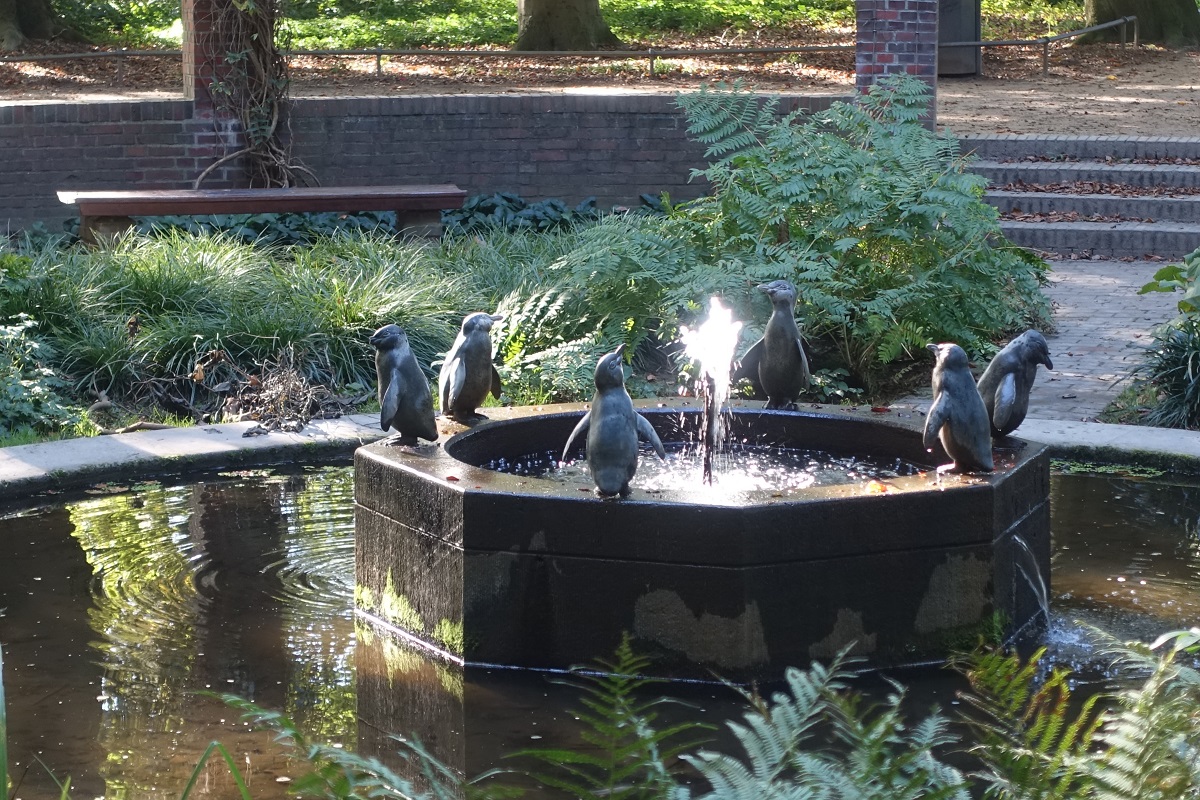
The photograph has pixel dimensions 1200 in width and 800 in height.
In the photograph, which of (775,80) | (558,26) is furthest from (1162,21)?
(558,26)

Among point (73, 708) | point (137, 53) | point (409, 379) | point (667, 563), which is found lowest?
point (73, 708)

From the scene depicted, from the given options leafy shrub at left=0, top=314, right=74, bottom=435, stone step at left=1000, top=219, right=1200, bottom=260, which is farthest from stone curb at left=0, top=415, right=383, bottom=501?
stone step at left=1000, top=219, right=1200, bottom=260

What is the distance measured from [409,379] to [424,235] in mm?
7320

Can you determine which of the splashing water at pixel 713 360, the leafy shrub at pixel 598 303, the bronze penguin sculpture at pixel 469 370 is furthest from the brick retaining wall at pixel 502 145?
the bronze penguin sculpture at pixel 469 370

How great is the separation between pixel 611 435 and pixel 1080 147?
11.6 metres

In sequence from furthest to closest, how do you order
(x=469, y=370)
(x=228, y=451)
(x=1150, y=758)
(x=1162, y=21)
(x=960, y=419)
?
(x=1162, y=21) → (x=228, y=451) → (x=469, y=370) → (x=960, y=419) → (x=1150, y=758)

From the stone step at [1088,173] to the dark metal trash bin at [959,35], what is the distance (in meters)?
6.03

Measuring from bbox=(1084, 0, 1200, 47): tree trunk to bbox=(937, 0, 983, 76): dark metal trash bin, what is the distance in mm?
3295

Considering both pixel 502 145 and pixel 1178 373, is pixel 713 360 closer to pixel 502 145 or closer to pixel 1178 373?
pixel 1178 373

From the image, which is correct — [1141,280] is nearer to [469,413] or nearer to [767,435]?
[767,435]

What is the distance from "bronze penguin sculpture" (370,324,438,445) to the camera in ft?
17.3

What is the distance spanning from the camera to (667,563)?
4.66 m

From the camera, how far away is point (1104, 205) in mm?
13617

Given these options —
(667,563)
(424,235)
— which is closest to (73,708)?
(667,563)
